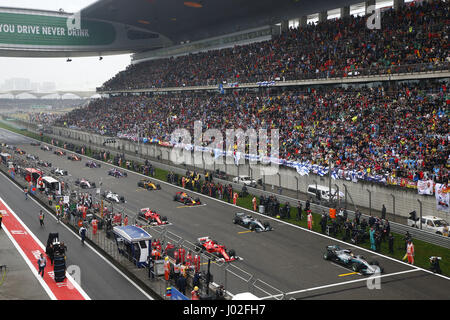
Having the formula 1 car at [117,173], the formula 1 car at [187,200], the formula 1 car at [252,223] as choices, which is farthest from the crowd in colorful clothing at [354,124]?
the formula 1 car at [117,173]

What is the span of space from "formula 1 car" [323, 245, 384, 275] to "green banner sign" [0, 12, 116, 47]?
69318 millimetres

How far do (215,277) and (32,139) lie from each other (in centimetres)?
6882

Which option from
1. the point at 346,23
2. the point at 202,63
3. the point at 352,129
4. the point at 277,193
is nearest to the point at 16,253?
the point at 277,193

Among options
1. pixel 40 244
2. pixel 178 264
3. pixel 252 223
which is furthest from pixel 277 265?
pixel 40 244

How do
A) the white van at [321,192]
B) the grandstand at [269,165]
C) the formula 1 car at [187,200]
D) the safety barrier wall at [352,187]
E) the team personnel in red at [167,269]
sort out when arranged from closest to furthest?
the team personnel in red at [167,269], the grandstand at [269,165], the safety barrier wall at [352,187], the white van at [321,192], the formula 1 car at [187,200]

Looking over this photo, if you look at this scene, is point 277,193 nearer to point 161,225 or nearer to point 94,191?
point 161,225

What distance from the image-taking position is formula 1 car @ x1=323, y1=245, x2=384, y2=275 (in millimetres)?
19984

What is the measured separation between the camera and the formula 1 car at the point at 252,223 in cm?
2689

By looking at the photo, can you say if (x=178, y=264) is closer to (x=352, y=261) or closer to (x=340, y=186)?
(x=352, y=261)

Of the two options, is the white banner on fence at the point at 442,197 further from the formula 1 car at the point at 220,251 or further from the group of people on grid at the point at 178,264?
the group of people on grid at the point at 178,264

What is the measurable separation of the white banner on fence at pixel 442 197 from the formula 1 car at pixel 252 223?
9.21 metres

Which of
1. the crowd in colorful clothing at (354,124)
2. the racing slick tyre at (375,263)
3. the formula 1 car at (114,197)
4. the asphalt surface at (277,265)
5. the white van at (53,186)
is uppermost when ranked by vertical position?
the crowd in colorful clothing at (354,124)

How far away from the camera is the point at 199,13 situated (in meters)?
64.5

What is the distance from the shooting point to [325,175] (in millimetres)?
Answer: 32031
